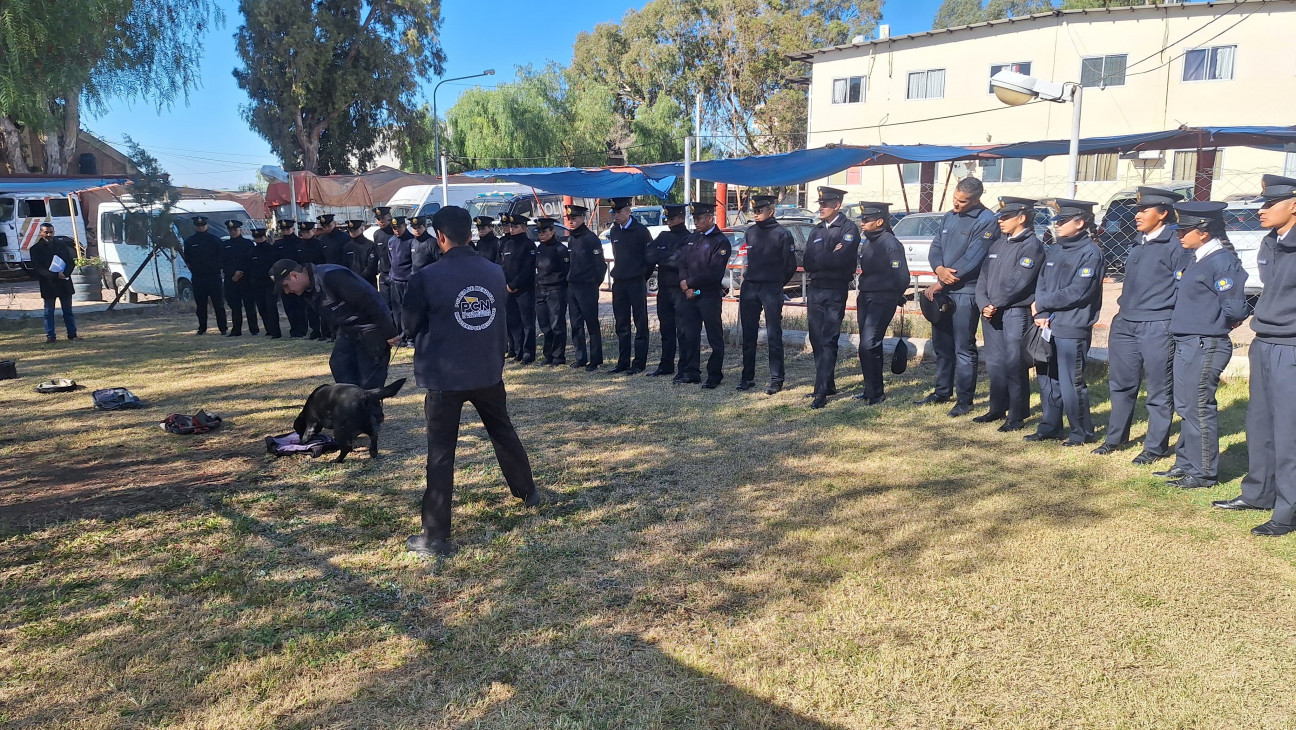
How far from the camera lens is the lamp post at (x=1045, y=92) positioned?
840 centimetres

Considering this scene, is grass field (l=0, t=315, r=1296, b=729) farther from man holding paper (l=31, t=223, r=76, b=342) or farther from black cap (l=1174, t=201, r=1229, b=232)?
man holding paper (l=31, t=223, r=76, b=342)

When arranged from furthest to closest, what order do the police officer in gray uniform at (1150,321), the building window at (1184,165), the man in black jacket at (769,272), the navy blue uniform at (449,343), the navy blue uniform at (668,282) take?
the building window at (1184,165) → the navy blue uniform at (668,282) → the man in black jacket at (769,272) → the police officer in gray uniform at (1150,321) → the navy blue uniform at (449,343)

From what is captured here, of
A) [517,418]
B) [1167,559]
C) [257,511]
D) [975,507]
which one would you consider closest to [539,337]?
[517,418]

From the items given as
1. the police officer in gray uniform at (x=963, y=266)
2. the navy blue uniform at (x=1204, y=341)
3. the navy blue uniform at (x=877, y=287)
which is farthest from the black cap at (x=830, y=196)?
the navy blue uniform at (x=1204, y=341)

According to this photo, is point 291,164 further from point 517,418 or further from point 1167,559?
point 1167,559

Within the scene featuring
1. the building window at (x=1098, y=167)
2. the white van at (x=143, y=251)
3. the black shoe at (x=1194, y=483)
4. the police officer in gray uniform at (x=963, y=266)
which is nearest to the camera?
the black shoe at (x=1194, y=483)

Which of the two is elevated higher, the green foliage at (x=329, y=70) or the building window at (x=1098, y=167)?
the green foliage at (x=329, y=70)

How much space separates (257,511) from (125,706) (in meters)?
2.20

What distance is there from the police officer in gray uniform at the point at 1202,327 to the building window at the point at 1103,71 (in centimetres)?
2378

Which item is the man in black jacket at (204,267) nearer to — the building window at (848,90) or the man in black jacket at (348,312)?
the man in black jacket at (348,312)

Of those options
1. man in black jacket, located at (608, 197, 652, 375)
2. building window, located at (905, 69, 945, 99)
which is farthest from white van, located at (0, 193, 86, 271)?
building window, located at (905, 69, 945, 99)

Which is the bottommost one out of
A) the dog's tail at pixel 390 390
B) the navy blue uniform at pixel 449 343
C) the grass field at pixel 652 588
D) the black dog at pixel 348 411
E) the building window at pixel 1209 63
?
the grass field at pixel 652 588

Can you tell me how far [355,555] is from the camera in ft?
15.1

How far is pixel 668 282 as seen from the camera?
8.98 metres
